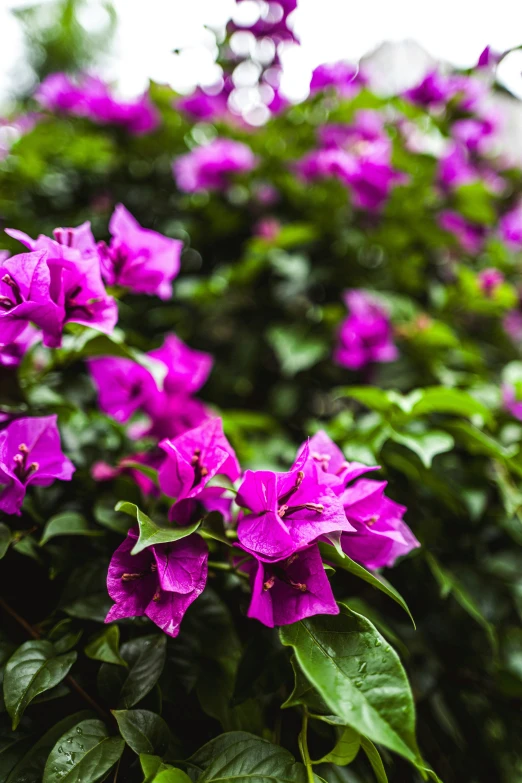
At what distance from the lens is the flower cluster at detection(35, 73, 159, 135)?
4.71 feet

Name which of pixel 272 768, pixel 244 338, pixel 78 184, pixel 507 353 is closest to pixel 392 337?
pixel 244 338

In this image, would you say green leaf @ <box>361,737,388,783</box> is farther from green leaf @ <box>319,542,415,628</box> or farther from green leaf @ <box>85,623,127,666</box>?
green leaf @ <box>85,623,127,666</box>

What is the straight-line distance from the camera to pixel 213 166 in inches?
51.4

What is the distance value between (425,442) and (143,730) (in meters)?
0.44

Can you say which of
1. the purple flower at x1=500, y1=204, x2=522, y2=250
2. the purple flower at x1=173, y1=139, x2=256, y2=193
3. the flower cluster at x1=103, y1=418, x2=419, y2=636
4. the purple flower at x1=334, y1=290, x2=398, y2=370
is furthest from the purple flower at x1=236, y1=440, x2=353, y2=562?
the purple flower at x1=500, y1=204, x2=522, y2=250

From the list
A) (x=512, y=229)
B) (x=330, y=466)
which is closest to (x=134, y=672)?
(x=330, y=466)

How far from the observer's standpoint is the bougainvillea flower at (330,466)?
1.51 ft

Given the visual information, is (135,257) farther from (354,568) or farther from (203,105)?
(203,105)

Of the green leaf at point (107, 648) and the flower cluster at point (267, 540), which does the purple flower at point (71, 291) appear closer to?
the flower cluster at point (267, 540)

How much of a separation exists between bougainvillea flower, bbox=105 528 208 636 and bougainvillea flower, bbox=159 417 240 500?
0.06 meters

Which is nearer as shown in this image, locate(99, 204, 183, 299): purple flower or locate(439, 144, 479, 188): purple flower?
locate(99, 204, 183, 299): purple flower

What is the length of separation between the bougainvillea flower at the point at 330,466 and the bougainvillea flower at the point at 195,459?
0.08 metres

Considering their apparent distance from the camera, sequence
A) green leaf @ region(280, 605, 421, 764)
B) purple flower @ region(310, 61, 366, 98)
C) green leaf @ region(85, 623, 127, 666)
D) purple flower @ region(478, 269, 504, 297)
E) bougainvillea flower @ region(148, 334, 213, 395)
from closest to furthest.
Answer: green leaf @ region(280, 605, 421, 764), green leaf @ region(85, 623, 127, 666), bougainvillea flower @ region(148, 334, 213, 395), purple flower @ region(478, 269, 504, 297), purple flower @ region(310, 61, 366, 98)

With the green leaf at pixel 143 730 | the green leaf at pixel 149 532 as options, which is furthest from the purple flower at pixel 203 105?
the green leaf at pixel 143 730
